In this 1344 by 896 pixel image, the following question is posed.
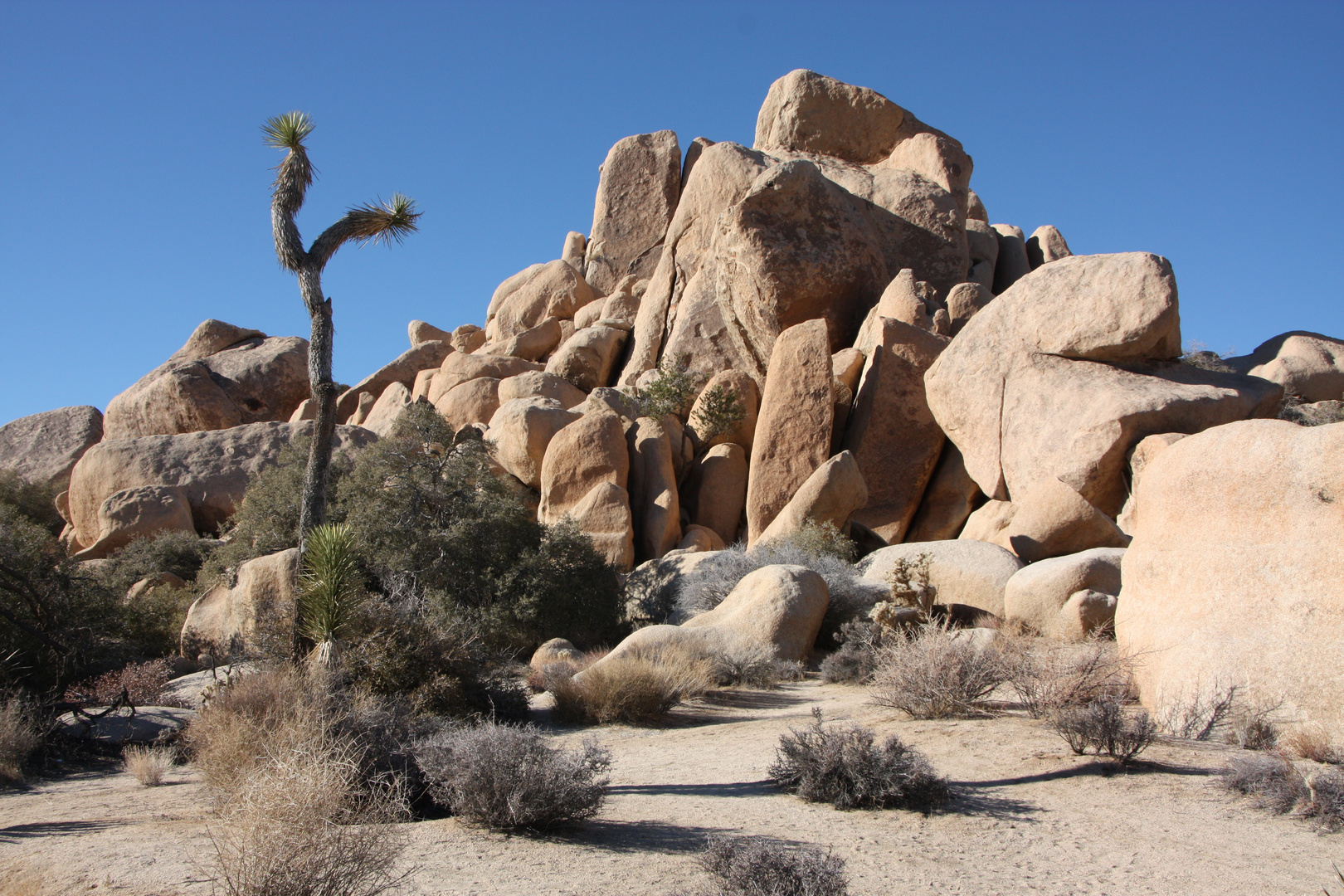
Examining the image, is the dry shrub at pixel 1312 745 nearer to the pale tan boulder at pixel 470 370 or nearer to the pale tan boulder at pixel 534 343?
the pale tan boulder at pixel 470 370

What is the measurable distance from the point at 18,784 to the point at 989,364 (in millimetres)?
16418

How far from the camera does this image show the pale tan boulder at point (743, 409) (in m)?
22.4

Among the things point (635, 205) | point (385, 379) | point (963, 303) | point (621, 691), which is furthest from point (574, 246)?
point (621, 691)

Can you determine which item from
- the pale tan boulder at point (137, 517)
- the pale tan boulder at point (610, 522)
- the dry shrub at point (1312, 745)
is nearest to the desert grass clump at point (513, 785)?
the dry shrub at point (1312, 745)

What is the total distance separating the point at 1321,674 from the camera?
629 centimetres

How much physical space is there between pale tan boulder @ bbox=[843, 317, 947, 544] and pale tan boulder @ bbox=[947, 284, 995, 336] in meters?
2.38

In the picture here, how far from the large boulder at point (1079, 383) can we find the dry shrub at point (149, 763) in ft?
46.8

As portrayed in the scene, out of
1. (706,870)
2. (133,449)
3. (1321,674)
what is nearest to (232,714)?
(706,870)

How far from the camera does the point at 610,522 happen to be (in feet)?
62.2

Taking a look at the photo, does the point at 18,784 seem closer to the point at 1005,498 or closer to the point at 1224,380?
the point at 1005,498

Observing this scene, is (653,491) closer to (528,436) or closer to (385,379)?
(528,436)

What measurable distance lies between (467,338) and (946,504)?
24.2 metres

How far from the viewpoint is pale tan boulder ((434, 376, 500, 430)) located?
27547mm

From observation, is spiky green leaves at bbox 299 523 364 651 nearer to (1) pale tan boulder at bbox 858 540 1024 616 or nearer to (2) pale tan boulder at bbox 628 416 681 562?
(1) pale tan boulder at bbox 858 540 1024 616
